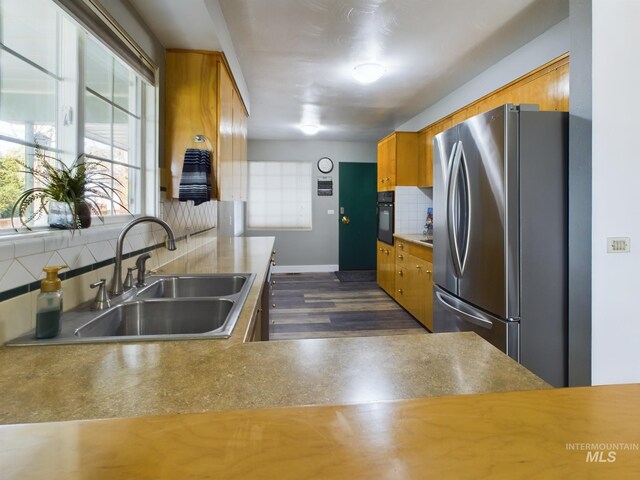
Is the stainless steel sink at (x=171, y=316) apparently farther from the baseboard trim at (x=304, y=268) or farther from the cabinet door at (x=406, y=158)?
the baseboard trim at (x=304, y=268)

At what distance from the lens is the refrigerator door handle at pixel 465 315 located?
2.10m

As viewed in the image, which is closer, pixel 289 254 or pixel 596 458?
pixel 596 458

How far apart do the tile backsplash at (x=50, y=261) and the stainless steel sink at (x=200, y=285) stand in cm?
21

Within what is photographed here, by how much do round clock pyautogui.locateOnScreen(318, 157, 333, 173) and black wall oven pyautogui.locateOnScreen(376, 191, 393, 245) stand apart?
1.61m

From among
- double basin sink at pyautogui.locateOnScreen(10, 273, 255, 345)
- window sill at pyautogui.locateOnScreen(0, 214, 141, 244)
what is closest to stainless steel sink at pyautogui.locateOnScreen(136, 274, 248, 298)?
double basin sink at pyautogui.locateOnScreen(10, 273, 255, 345)

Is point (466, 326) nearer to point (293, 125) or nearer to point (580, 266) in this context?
point (580, 266)

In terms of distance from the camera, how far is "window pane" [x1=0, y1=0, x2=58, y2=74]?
3.60ft

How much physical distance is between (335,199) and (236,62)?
148 inches

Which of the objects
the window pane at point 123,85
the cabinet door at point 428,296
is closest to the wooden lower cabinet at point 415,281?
the cabinet door at point 428,296

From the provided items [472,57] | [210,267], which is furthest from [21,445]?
[472,57]

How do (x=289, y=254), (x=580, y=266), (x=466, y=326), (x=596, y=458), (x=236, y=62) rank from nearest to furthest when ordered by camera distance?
(x=596, y=458), (x=580, y=266), (x=466, y=326), (x=236, y=62), (x=289, y=254)

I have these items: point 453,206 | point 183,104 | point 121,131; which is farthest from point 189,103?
point 453,206

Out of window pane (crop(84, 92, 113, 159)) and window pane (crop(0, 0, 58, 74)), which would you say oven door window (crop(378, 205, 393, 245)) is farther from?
window pane (crop(0, 0, 58, 74))

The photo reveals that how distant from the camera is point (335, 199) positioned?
6383 millimetres
